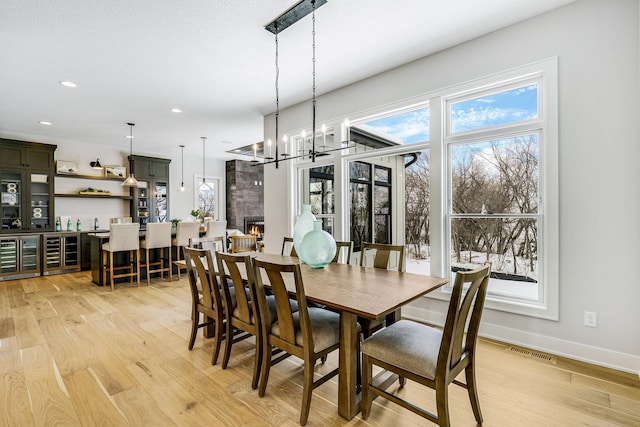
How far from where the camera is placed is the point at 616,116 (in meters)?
2.32

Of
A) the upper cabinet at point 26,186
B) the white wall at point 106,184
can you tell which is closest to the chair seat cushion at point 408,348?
the white wall at point 106,184

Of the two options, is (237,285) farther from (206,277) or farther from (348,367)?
(348,367)

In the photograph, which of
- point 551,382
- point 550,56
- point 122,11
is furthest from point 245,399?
point 550,56

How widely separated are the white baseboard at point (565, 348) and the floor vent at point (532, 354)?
5 centimetres

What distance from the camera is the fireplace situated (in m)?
9.00

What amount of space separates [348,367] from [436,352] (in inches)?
20.5

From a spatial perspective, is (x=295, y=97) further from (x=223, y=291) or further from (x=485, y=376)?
(x=485, y=376)

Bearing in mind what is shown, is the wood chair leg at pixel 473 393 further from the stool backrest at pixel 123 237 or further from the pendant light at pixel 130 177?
the pendant light at pixel 130 177

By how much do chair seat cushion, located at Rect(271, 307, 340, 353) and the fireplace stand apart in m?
6.96

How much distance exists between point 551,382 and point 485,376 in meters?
0.43

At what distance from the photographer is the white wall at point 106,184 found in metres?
6.52

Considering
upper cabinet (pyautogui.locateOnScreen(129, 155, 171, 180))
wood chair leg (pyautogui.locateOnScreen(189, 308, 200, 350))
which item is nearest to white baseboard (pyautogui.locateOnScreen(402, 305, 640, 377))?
wood chair leg (pyautogui.locateOnScreen(189, 308, 200, 350))

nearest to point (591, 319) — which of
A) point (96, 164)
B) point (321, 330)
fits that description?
point (321, 330)

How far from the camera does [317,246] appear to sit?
2.53 metres
